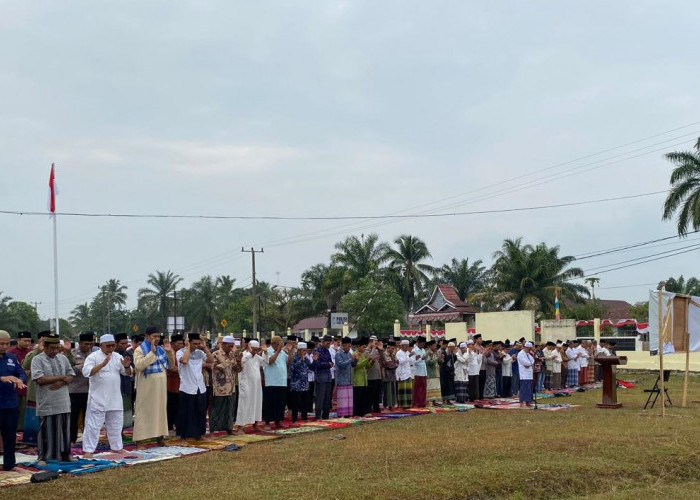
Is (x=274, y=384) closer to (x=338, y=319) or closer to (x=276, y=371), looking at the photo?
(x=276, y=371)

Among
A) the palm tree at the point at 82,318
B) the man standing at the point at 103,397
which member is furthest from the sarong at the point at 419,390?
the palm tree at the point at 82,318

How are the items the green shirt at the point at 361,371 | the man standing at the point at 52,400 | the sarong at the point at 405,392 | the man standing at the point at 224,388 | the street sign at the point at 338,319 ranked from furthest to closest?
the street sign at the point at 338,319 → the sarong at the point at 405,392 → the green shirt at the point at 361,371 → the man standing at the point at 224,388 → the man standing at the point at 52,400

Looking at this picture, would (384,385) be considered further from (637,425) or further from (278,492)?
(278,492)

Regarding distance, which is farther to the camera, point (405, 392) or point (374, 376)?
point (405, 392)

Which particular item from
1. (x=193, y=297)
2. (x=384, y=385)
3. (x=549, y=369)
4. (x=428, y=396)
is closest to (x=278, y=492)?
(x=384, y=385)

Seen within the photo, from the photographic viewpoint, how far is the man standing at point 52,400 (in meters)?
8.95

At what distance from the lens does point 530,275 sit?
40.3 meters

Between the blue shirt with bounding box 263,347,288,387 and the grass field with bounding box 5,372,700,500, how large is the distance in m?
1.50

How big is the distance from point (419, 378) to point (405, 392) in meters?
0.54

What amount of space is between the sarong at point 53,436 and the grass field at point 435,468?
88 centimetres

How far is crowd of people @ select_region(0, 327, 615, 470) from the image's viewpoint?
9.11 metres

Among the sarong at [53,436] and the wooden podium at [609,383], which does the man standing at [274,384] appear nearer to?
the sarong at [53,436]

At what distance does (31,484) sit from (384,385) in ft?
29.1

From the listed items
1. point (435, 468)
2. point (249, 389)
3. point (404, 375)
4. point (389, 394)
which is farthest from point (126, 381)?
point (404, 375)
